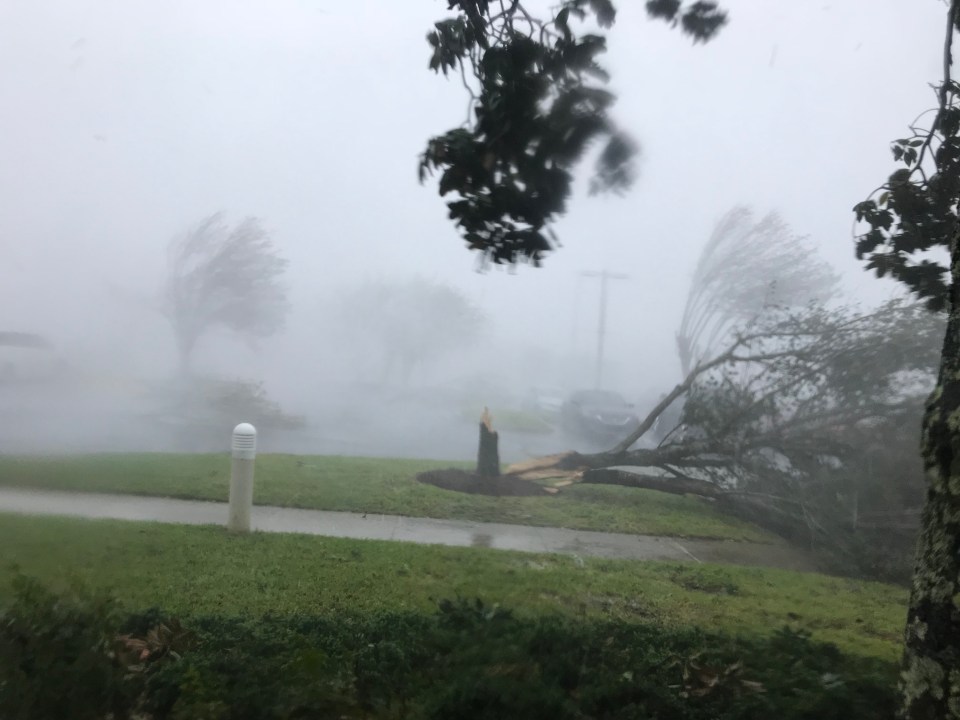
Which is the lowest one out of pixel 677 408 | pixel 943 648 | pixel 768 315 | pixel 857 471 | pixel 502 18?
pixel 943 648

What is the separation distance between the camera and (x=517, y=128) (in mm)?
5895

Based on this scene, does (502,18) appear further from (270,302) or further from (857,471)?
(270,302)

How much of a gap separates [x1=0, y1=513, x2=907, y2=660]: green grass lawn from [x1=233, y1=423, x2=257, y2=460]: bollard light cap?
68 centimetres

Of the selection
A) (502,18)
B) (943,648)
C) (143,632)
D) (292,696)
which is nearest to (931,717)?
(943,648)

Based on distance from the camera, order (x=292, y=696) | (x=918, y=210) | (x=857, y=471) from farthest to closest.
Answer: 1. (x=857, y=471)
2. (x=918, y=210)
3. (x=292, y=696)

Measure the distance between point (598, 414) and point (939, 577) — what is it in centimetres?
929

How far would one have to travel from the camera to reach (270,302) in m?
13.1

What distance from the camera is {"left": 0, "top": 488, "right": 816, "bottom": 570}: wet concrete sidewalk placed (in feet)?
24.7

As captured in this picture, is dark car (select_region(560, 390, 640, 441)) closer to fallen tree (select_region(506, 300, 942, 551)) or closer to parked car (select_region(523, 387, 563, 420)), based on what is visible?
parked car (select_region(523, 387, 563, 420))

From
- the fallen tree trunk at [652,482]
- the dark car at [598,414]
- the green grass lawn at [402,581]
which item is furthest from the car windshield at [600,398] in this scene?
the green grass lawn at [402,581]

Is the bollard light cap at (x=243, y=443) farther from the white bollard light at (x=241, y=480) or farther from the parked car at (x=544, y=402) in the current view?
the parked car at (x=544, y=402)

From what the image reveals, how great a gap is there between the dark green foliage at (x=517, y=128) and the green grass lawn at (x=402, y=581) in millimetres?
2333

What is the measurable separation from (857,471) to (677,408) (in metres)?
2.78

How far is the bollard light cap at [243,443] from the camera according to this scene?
25.2 ft
